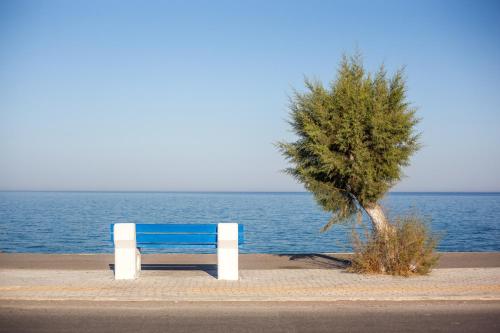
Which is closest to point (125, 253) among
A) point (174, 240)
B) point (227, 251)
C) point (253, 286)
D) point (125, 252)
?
point (125, 252)

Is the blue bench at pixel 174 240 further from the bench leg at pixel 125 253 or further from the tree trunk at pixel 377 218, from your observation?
the tree trunk at pixel 377 218

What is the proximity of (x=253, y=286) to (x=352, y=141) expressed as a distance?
4355 mm

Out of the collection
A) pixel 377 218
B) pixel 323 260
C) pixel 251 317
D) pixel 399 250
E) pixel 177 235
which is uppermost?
pixel 377 218

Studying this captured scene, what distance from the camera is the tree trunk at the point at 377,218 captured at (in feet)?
41.7

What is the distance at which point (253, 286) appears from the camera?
10578 mm

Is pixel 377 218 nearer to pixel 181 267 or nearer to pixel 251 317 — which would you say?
pixel 181 267

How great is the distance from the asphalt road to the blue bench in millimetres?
2385

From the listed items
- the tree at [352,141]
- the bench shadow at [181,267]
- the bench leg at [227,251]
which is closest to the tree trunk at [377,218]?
the tree at [352,141]

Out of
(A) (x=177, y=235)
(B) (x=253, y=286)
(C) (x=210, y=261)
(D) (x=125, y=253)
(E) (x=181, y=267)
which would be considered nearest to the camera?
(B) (x=253, y=286)

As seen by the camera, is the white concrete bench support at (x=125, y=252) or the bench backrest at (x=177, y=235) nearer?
the white concrete bench support at (x=125, y=252)

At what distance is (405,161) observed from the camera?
13.4 meters

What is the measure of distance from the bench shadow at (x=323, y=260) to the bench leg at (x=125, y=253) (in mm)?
5168

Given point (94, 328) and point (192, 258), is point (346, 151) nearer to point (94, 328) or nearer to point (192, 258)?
point (192, 258)

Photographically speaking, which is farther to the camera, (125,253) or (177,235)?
(177,235)
